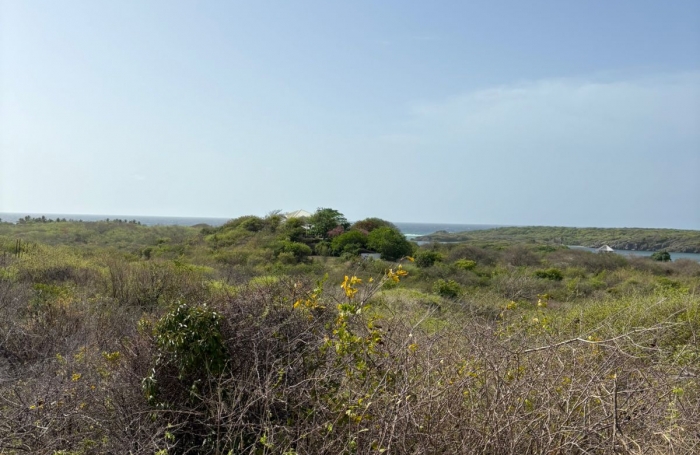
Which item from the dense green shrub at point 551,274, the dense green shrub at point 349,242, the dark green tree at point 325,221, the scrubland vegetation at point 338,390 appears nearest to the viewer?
the scrubland vegetation at point 338,390

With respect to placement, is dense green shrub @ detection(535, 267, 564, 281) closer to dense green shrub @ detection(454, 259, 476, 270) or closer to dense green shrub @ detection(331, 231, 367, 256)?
dense green shrub @ detection(454, 259, 476, 270)

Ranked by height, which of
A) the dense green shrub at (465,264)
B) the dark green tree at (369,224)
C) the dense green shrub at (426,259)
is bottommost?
the dense green shrub at (465,264)

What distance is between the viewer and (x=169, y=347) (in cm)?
397

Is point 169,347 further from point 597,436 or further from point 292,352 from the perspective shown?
point 597,436

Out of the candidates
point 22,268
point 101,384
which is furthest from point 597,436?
point 22,268

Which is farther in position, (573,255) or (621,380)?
(573,255)

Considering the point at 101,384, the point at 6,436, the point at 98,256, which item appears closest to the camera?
the point at 6,436

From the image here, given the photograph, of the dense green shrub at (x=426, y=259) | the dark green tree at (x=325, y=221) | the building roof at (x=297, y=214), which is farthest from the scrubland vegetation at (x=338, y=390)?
the building roof at (x=297, y=214)

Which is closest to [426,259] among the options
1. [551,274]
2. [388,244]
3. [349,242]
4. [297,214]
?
[388,244]

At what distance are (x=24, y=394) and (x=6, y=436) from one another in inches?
34.1

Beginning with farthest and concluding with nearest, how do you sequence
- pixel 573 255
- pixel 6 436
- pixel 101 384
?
pixel 573 255 < pixel 101 384 < pixel 6 436

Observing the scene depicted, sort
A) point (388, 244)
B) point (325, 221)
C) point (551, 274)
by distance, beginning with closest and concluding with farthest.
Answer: point (551, 274), point (388, 244), point (325, 221)

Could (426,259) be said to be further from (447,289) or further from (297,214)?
(297,214)

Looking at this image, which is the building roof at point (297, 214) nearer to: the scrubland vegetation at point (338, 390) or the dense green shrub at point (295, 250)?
the dense green shrub at point (295, 250)
